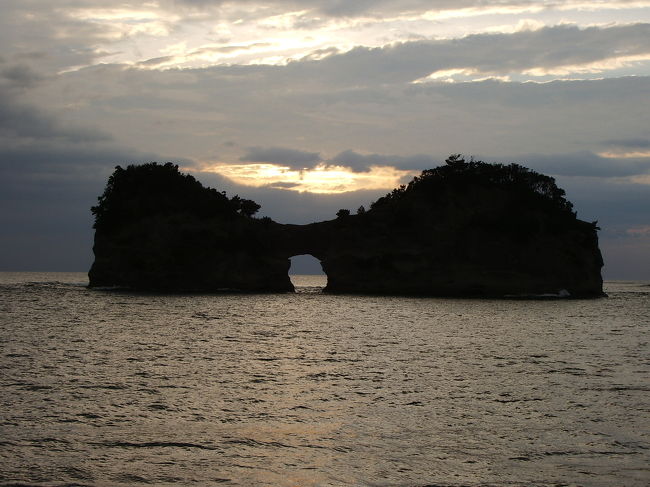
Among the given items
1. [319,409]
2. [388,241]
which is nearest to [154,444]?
[319,409]

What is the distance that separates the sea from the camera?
12852 millimetres

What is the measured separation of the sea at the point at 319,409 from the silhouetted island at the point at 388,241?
49716mm

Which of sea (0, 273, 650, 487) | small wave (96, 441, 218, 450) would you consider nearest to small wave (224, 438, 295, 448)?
sea (0, 273, 650, 487)

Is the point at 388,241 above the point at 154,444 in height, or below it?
above

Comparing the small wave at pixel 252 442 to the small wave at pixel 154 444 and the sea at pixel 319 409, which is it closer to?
the sea at pixel 319 409

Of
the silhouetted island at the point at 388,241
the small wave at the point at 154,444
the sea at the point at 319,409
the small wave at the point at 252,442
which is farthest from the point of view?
the silhouetted island at the point at 388,241

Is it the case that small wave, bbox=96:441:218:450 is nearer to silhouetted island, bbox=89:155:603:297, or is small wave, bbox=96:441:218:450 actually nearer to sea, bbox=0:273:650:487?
sea, bbox=0:273:650:487

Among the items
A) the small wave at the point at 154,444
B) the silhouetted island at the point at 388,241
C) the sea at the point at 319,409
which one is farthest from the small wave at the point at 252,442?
the silhouetted island at the point at 388,241

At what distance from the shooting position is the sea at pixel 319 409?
12.9 metres

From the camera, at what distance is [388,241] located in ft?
296

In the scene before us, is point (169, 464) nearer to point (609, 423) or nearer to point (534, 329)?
point (609, 423)

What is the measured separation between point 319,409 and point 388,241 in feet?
238

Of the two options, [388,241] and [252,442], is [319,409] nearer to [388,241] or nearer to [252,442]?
[252,442]

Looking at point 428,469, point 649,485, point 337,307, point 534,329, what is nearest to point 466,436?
point 428,469
